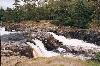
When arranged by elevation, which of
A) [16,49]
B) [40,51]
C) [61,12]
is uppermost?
[61,12]

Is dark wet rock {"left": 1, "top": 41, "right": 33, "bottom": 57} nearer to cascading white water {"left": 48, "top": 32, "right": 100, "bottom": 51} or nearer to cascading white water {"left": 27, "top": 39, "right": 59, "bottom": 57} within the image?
cascading white water {"left": 27, "top": 39, "right": 59, "bottom": 57}

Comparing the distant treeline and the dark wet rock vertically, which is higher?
the distant treeline

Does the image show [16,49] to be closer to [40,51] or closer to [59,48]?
[40,51]

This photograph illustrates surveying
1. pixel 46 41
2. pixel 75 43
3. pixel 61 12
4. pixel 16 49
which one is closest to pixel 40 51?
Answer: pixel 46 41

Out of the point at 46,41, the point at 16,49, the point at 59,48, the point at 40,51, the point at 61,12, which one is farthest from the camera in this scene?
the point at 61,12

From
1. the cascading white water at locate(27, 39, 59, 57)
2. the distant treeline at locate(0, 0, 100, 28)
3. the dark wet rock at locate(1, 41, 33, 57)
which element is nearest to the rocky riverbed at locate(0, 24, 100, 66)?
Answer: the dark wet rock at locate(1, 41, 33, 57)

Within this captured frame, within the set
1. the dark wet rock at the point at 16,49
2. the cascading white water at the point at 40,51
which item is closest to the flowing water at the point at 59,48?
the cascading white water at the point at 40,51

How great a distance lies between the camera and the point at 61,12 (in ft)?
43.5

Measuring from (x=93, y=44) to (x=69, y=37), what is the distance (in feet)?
2.74

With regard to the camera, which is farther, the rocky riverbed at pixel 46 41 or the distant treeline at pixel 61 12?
the distant treeline at pixel 61 12

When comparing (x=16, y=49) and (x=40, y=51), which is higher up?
(x=16, y=49)

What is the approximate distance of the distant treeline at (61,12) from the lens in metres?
12.8

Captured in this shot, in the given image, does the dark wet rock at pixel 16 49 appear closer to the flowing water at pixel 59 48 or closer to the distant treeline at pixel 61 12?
the flowing water at pixel 59 48

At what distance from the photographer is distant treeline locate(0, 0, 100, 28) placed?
12.8 meters
